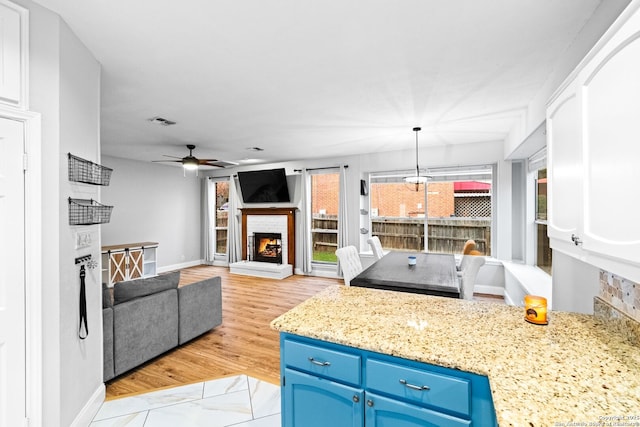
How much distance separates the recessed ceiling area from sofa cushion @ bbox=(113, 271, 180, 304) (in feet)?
5.91

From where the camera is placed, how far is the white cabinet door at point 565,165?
45.7 inches

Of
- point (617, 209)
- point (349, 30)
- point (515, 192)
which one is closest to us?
point (617, 209)

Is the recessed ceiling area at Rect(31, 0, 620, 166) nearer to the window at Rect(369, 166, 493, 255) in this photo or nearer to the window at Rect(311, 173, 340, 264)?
the window at Rect(369, 166, 493, 255)

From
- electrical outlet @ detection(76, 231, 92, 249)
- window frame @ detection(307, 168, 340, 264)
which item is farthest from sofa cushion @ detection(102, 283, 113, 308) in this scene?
window frame @ detection(307, 168, 340, 264)

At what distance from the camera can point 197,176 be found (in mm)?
7668

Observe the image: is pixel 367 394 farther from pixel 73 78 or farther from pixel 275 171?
pixel 275 171

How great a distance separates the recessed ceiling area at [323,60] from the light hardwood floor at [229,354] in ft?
8.49

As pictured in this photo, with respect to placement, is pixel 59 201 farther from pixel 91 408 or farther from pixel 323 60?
pixel 323 60

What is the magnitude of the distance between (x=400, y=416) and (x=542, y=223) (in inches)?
157

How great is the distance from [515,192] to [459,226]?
104cm

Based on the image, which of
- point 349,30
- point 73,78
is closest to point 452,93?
point 349,30

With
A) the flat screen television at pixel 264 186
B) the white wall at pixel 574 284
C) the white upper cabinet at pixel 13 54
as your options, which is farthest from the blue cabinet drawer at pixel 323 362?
the flat screen television at pixel 264 186

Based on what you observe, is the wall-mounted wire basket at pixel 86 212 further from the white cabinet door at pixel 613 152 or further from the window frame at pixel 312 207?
the window frame at pixel 312 207

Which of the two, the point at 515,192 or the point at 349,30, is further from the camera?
the point at 515,192
